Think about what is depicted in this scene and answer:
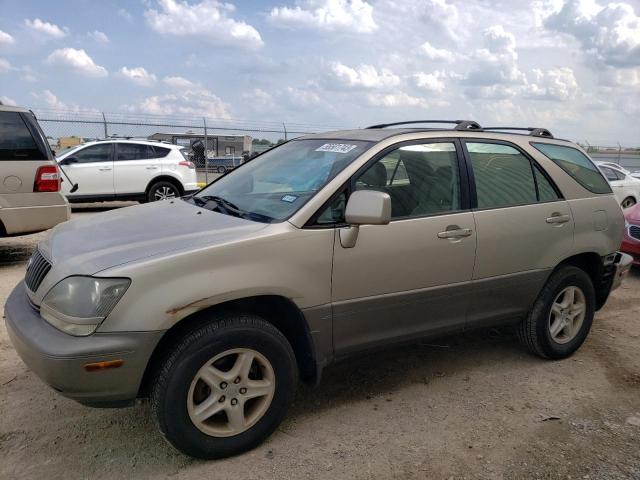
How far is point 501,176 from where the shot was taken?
149 inches

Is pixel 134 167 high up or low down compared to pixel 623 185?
up

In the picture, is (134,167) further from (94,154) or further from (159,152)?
(94,154)

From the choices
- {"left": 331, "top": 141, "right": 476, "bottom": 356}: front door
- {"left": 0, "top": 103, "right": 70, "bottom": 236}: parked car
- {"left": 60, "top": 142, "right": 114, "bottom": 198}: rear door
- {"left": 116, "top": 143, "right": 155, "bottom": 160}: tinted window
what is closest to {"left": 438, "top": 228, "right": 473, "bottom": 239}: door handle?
{"left": 331, "top": 141, "right": 476, "bottom": 356}: front door

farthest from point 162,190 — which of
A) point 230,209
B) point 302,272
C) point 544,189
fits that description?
point 302,272

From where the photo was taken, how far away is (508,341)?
15.0 feet

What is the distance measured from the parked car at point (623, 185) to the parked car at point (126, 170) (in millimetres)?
10822

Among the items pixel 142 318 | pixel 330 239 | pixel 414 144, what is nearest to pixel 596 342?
pixel 414 144

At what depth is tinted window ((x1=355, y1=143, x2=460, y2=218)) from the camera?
3293 mm

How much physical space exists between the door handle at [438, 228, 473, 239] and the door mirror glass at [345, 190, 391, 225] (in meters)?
0.68

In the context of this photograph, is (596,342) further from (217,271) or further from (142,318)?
(142,318)

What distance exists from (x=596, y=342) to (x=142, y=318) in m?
3.85

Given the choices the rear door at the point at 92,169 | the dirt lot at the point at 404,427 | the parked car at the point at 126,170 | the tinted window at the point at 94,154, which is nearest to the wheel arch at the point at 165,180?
the parked car at the point at 126,170

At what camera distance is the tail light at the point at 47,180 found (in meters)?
6.27

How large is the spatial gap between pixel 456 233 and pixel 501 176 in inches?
26.9
